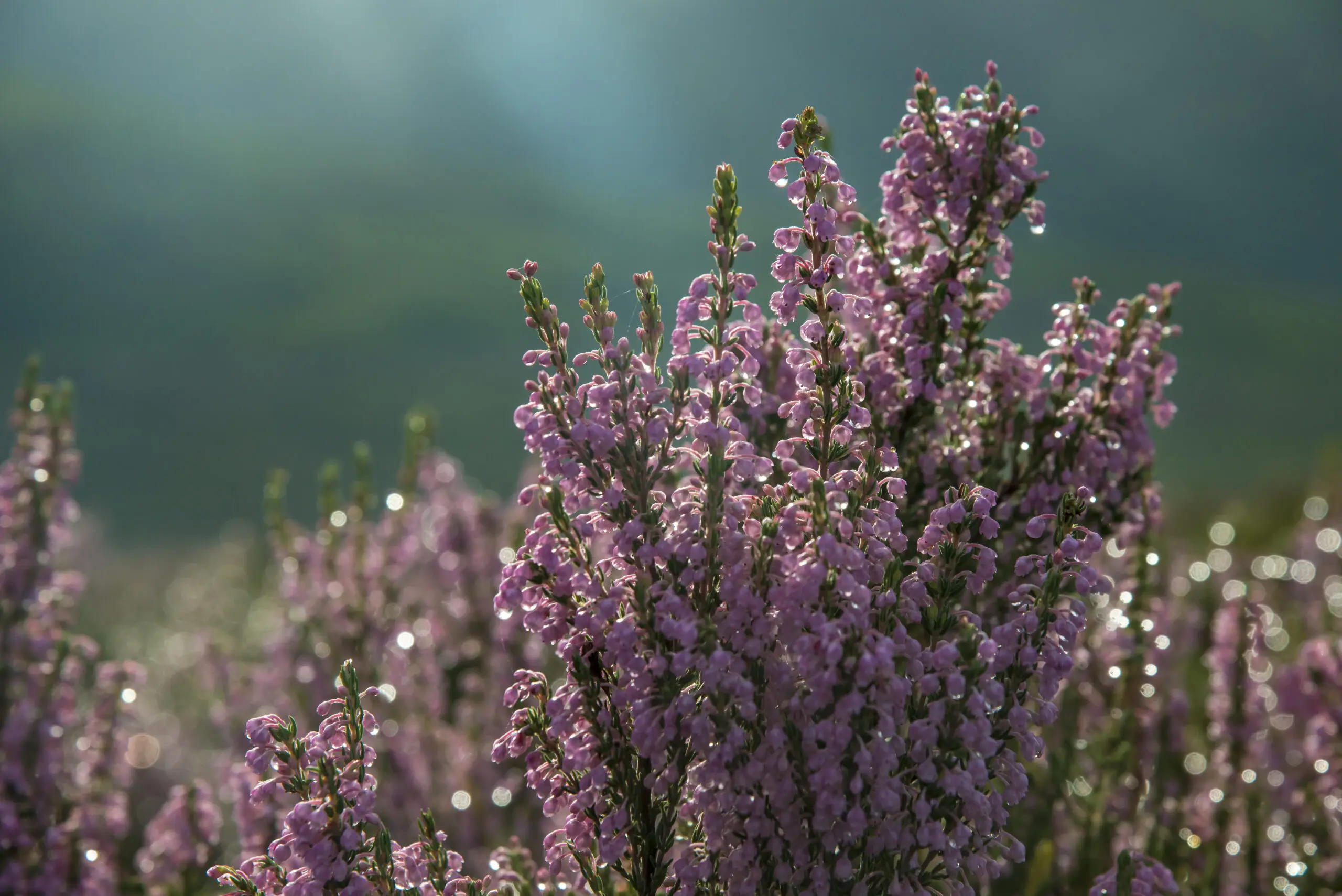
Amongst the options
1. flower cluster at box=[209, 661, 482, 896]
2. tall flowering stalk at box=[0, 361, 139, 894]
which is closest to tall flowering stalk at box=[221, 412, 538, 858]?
tall flowering stalk at box=[0, 361, 139, 894]

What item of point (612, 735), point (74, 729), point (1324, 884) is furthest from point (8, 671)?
point (1324, 884)

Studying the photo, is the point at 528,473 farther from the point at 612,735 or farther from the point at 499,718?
the point at 612,735

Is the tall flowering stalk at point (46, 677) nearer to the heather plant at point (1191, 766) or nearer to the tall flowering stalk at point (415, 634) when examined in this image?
the tall flowering stalk at point (415, 634)

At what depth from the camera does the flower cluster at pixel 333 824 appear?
2.64 metres

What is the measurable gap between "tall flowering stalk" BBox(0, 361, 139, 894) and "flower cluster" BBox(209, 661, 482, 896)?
2885 millimetres

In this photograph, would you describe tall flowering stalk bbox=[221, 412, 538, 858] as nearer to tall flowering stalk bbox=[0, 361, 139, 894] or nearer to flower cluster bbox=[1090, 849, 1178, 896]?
tall flowering stalk bbox=[0, 361, 139, 894]

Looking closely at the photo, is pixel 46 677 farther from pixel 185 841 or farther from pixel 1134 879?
pixel 1134 879

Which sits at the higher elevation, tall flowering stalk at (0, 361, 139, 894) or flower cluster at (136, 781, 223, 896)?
tall flowering stalk at (0, 361, 139, 894)

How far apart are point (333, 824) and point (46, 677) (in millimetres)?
3444

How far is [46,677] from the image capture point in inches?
208

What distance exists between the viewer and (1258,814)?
530 centimetres

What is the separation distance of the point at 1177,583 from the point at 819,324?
6.68 meters

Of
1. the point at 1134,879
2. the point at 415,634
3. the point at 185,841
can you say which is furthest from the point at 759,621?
the point at 415,634

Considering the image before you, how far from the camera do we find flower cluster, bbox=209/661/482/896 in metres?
2.64
